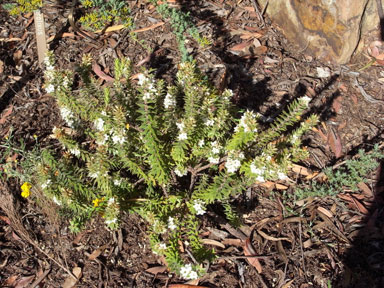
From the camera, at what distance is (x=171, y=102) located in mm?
2934

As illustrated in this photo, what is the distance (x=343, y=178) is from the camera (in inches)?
155

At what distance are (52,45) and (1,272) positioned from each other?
3010 mm

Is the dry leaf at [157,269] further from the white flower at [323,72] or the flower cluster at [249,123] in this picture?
the white flower at [323,72]

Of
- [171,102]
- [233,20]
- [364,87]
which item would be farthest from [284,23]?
[171,102]

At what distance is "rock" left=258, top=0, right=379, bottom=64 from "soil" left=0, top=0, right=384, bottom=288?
157mm

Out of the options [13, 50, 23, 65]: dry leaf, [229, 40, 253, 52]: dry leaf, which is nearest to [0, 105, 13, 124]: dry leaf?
[13, 50, 23, 65]: dry leaf

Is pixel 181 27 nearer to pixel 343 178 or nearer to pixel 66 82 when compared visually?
pixel 66 82

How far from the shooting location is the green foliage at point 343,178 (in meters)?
3.73

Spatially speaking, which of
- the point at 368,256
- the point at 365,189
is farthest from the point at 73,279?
the point at 365,189

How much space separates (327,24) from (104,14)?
3.03 m

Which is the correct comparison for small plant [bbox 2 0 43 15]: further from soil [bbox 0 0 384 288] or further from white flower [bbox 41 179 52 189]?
white flower [bbox 41 179 52 189]

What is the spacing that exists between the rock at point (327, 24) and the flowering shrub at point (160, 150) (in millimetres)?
2250

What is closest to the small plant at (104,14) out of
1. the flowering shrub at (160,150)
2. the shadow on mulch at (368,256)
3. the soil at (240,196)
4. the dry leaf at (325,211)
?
the soil at (240,196)

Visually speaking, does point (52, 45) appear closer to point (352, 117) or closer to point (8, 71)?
point (8, 71)
